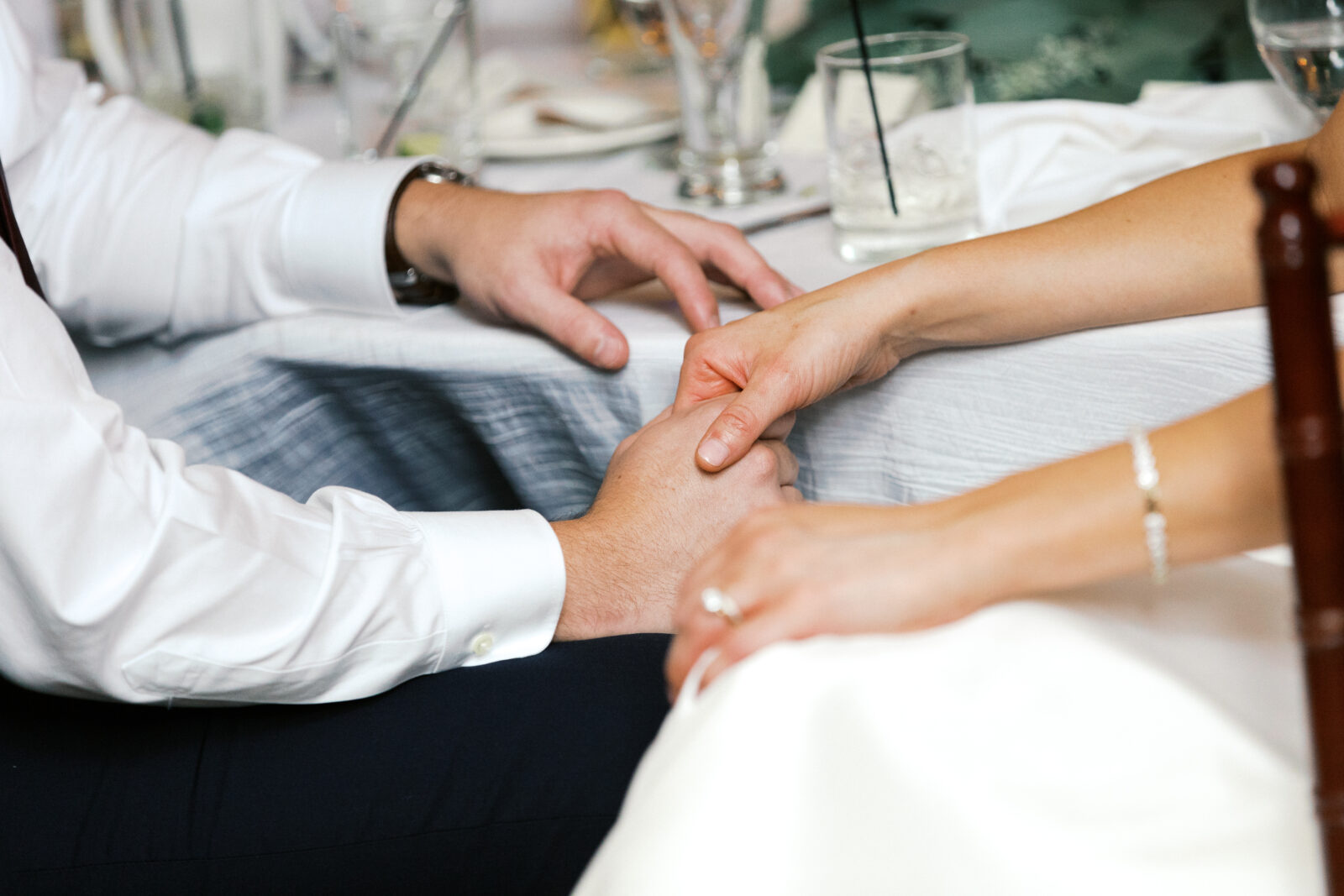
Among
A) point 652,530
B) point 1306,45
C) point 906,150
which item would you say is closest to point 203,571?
point 652,530

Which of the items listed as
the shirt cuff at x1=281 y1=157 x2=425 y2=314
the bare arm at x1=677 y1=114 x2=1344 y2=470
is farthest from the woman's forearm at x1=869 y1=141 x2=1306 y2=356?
the shirt cuff at x1=281 y1=157 x2=425 y2=314

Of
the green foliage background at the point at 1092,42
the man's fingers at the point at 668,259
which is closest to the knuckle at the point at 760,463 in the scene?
the man's fingers at the point at 668,259

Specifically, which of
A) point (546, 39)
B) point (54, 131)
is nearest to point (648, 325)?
point (54, 131)

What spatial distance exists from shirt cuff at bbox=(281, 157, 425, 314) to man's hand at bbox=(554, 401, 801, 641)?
0.31 m

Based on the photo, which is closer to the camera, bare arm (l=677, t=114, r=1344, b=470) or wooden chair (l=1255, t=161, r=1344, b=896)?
wooden chair (l=1255, t=161, r=1344, b=896)

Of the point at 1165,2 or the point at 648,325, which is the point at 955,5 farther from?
the point at 648,325

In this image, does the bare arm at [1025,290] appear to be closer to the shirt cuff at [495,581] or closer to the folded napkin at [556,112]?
the shirt cuff at [495,581]

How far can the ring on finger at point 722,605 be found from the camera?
515 millimetres

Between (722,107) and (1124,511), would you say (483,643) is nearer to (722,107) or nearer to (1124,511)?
(1124,511)

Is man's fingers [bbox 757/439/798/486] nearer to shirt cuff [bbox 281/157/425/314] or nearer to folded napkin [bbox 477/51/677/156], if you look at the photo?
shirt cuff [bbox 281/157/425/314]

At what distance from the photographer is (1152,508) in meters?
0.47

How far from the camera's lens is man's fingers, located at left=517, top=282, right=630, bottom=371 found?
0.85 meters

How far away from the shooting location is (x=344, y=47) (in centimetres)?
128

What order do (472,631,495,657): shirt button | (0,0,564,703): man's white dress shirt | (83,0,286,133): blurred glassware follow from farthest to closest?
1. (83,0,286,133): blurred glassware
2. (472,631,495,657): shirt button
3. (0,0,564,703): man's white dress shirt
